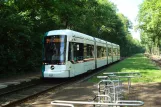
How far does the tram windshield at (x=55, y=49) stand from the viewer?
18.6 m

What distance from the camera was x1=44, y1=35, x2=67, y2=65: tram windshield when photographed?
18.6 m

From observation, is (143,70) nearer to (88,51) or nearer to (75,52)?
(88,51)

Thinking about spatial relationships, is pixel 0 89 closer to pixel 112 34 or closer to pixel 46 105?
pixel 46 105

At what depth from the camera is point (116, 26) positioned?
77812 millimetres

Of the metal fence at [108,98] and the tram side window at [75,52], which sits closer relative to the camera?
the metal fence at [108,98]

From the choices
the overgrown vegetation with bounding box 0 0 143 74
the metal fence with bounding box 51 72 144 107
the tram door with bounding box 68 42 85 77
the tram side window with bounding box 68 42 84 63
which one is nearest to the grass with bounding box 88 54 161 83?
the tram door with bounding box 68 42 85 77

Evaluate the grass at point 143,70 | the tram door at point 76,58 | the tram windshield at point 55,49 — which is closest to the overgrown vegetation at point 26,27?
the tram windshield at point 55,49

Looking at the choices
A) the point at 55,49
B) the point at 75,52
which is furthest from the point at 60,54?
the point at 75,52

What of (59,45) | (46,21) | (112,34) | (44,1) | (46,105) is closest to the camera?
(46,105)

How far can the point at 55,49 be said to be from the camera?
61.5 ft

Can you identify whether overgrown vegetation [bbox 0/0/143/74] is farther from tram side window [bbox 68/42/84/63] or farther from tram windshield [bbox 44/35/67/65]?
tram side window [bbox 68/42/84/63]

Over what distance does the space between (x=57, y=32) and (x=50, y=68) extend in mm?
2296

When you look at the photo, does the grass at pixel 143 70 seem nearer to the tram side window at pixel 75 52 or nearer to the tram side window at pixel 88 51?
the tram side window at pixel 75 52

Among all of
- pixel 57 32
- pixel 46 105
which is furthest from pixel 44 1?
pixel 46 105
